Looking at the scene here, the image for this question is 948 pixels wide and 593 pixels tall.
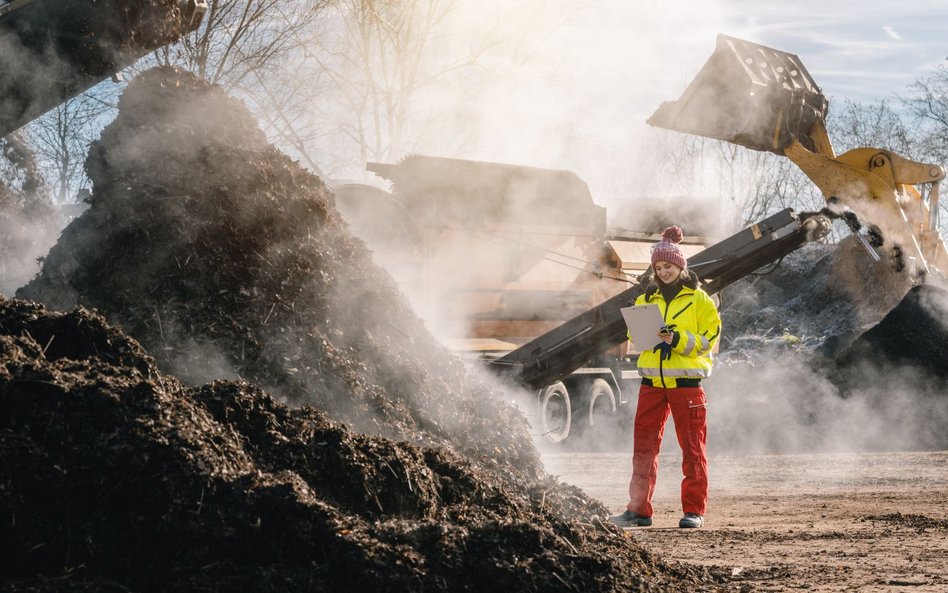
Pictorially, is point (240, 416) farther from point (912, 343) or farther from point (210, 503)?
point (912, 343)

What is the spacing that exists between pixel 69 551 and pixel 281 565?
0.64 metres

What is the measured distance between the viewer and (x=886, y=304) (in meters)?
21.2

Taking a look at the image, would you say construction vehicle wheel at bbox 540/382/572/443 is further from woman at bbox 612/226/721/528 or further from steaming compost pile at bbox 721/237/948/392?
woman at bbox 612/226/721/528

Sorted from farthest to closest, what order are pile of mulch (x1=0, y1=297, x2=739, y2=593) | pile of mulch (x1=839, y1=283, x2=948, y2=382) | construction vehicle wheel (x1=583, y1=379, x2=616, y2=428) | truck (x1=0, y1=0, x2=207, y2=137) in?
pile of mulch (x1=839, y1=283, x2=948, y2=382)
construction vehicle wheel (x1=583, y1=379, x2=616, y2=428)
truck (x1=0, y1=0, x2=207, y2=137)
pile of mulch (x1=0, y1=297, x2=739, y2=593)

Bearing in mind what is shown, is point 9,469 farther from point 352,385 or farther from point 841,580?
point 841,580

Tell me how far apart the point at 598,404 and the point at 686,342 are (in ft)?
22.2

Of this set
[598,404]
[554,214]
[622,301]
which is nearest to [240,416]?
[622,301]

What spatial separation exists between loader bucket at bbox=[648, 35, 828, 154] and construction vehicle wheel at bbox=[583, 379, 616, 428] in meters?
3.58

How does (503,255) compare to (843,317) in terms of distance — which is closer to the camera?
(503,255)

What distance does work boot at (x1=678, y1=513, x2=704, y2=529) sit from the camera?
602cm

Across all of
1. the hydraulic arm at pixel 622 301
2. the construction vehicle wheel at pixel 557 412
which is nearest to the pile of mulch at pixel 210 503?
the hydraulic arm at pixel 622 301

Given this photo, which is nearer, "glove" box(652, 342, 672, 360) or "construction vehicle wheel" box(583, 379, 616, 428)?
"glove" box(652, 342, 672, 360)

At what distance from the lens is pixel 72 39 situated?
6148 mm

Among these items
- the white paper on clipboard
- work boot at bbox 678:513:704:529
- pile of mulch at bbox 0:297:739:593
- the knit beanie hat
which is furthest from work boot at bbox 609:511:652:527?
pile of mulch at bbox 0:297:739:593
